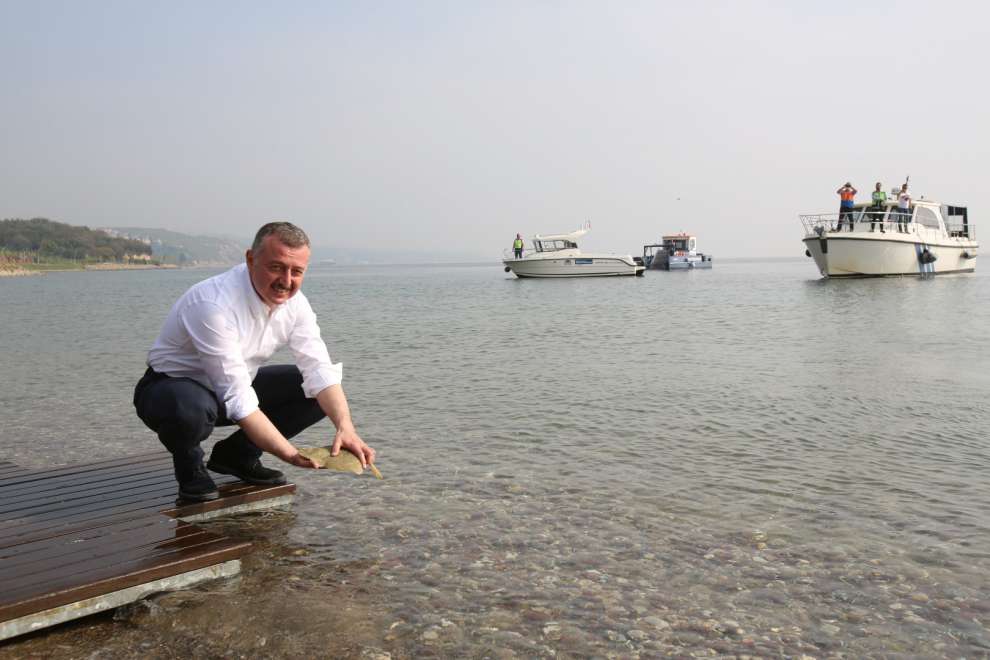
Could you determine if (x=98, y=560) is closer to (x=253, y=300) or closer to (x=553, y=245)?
(x=253, y=300)

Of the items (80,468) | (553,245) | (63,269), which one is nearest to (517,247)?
(553,245)

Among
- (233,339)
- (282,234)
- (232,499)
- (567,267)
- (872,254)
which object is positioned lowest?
(232,499)

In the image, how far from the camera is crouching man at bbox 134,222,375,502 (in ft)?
11.5

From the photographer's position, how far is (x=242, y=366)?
354 centimetres

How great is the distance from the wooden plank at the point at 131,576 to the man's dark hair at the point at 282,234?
140cm

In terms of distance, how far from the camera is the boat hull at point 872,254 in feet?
123

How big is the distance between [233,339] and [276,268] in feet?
1.32

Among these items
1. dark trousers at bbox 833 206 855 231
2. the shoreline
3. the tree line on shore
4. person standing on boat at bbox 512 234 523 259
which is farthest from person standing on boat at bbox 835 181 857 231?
the tree line on shore

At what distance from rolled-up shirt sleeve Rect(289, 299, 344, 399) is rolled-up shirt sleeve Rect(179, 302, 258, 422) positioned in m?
0.40

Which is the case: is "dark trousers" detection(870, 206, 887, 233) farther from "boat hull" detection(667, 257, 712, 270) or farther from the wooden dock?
"boat hull" detection(667, 257, 712, 270)

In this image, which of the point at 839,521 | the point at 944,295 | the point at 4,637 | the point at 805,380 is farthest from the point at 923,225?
the point at 4,637

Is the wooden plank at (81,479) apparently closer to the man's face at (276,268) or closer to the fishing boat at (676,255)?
the man's face at (276,268)

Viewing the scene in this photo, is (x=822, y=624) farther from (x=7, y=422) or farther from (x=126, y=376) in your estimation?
(x=126, y=376)

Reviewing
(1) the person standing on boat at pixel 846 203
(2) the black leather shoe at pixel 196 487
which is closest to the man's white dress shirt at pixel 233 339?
(2) the black leather shoe at pixel 196 487
